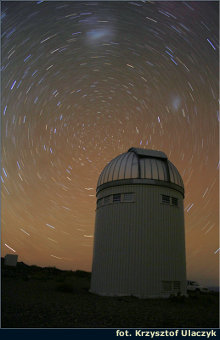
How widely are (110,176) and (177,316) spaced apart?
341 inches

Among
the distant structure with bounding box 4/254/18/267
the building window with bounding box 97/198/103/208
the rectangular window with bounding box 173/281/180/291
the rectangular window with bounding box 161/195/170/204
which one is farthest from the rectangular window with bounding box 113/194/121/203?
the distant structure with bounding box 4/254/18/267

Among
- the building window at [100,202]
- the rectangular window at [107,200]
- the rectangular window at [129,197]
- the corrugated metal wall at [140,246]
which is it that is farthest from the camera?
the building window at [100,202]

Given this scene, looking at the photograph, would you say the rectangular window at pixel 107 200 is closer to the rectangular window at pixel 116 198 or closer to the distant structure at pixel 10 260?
the rectangular window at pixel 116 198

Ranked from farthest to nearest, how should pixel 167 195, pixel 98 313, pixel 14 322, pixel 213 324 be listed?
pixel 167 195
pixel 98 313
pixel 213 324
pixel 14 322

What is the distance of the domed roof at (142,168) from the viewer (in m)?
14.6

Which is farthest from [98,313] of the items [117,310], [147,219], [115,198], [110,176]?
[110,176]

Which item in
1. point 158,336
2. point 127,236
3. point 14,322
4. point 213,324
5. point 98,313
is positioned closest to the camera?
point 158,336

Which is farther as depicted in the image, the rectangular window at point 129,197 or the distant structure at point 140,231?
the rectangular window at point 129,197

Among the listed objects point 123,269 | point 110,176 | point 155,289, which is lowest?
point 155,289

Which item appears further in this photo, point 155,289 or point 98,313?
point 155,289

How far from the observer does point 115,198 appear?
14.8 meters

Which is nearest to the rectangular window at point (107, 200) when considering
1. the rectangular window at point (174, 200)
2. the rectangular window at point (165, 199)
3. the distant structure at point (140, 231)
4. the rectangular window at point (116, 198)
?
the distant structure at point (140, 231)

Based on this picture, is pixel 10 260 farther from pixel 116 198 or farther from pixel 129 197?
pixel 129 197

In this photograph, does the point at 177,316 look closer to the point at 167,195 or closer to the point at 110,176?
the point at 167,195
